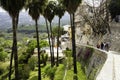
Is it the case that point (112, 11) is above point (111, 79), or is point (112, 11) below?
above

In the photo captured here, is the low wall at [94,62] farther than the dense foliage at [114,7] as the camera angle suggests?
No

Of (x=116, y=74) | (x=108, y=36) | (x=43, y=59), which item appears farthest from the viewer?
(x=43, y=59)

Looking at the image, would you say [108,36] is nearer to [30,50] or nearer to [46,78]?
[46,78]

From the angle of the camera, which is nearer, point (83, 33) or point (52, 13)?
point (52, 13)

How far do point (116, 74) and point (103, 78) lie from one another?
148 cm

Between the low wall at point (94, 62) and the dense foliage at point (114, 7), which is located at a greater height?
the dense foliage at point (114, 7)

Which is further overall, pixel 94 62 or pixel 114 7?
pixel 114 7

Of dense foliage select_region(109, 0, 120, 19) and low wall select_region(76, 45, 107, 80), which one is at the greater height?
dense foliage select_region(109, 0, 120, 19)

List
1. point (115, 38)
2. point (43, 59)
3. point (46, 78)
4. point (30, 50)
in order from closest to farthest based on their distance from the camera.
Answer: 1. point (46, 78)
2. point (115, 38)
3. point (43, 59)
4. point (30, 50)

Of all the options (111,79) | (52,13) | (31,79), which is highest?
(52,13)

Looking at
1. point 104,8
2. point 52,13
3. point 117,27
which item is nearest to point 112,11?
point 104,8

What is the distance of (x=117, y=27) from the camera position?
4450cm

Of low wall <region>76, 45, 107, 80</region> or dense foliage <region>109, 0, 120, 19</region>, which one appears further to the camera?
dense foliage <region>109, 0, 120, 19</region>

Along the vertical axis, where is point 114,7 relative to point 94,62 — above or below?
above
